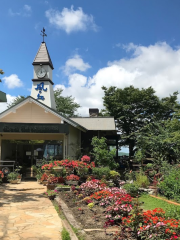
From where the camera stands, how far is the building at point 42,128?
1309 cm

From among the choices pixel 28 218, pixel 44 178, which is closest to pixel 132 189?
pixel 28 218

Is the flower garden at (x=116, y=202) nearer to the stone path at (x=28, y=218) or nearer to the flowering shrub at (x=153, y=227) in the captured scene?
the flowering shrub at (x=153, y=227)

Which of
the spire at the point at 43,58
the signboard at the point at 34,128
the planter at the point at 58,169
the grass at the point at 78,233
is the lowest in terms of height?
the grass at the point at 78,233

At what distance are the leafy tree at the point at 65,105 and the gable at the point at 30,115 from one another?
20.2 m

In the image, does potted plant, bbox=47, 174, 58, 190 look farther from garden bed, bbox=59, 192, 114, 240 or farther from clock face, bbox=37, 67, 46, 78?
clock face, bbox=37, 67, 46, 78

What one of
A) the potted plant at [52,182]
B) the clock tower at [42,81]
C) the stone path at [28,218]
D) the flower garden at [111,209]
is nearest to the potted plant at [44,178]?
the flower garden at [111,209]

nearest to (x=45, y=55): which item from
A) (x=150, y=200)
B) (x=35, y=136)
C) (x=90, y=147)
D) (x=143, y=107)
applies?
(x=35, y=136)

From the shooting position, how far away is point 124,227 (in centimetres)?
416

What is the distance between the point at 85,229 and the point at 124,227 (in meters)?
0.96

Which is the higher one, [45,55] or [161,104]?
[45,55]

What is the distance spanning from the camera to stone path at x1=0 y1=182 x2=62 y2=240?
4.67m

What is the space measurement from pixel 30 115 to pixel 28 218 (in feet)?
30.7

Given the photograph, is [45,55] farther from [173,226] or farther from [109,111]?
[173,226]

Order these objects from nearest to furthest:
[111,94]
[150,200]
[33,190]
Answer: [150,200] → [33,190] → [111,94]
